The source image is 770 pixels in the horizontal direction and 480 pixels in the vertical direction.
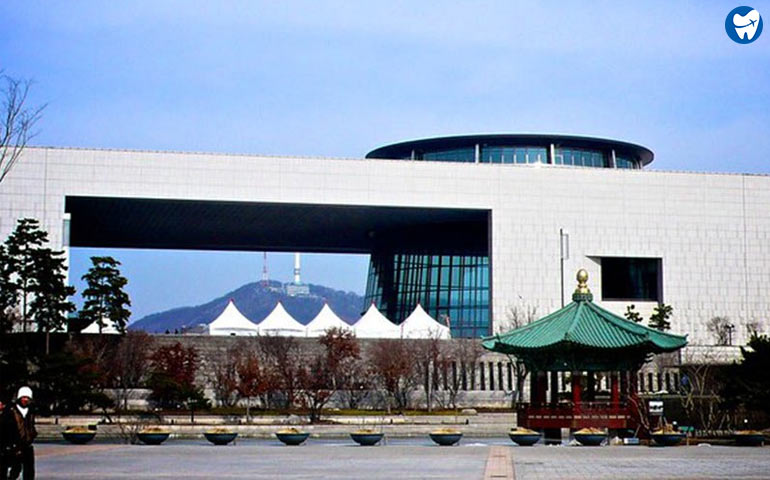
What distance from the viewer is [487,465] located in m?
21.1

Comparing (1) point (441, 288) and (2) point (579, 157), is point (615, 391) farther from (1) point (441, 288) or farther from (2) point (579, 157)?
(2) point (579, 157)

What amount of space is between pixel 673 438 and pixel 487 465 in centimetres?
1013

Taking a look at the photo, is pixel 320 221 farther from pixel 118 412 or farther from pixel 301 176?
pixel 118 412

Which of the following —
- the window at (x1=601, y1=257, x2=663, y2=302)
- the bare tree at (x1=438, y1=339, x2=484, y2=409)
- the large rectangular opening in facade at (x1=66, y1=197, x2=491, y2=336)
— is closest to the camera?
the bare tree at (x1=438, y1=339, x2=484, y2=409)

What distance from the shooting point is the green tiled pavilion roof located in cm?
3197

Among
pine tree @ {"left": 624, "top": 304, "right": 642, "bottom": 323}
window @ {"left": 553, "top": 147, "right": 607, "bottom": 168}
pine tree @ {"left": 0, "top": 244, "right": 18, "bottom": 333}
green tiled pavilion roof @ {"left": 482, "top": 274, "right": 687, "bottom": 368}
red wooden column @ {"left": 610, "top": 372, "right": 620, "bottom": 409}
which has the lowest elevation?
red wooden column @ {"left": 610, "top": 372, "right": 620, "bottom": 409}

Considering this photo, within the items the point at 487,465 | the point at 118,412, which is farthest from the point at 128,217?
the point at 487,465

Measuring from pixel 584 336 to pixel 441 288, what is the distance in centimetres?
3578

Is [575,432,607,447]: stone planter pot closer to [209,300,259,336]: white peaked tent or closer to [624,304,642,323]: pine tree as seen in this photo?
[209,300,259,336]: white peaked tent

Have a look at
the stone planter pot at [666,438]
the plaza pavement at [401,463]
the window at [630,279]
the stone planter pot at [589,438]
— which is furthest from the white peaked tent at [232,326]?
the stone planter pot at [666,438]

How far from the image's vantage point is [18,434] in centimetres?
1461

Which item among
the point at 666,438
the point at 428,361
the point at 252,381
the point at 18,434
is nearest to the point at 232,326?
the point at 252,381

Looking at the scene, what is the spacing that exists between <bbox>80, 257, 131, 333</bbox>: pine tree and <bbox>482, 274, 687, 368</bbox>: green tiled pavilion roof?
21.3 m

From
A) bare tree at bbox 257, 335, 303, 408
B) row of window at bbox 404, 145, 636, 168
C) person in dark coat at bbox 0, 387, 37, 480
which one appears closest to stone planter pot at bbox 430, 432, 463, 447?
person in dark coat at bbox 0, 387, 37, 480
